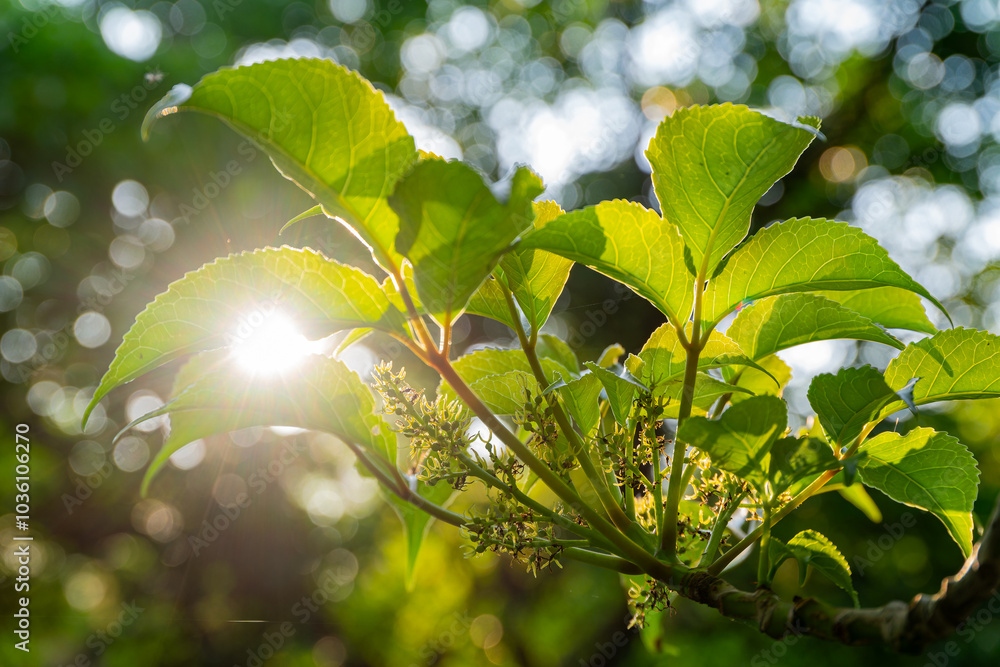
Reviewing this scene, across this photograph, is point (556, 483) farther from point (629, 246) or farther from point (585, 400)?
point (629, 246)

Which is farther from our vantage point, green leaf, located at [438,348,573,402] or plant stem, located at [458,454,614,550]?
green leaf, located at [438,348,573,402]

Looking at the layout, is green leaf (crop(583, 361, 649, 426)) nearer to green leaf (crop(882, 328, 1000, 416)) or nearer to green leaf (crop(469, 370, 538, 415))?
green leaf (crop(469, 370, 538, 415))

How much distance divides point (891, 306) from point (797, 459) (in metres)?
0.29

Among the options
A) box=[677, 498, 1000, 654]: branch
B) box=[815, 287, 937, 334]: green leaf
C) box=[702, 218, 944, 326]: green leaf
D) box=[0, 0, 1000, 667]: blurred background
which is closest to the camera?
box=[677, 498, 1000, 654]: branch

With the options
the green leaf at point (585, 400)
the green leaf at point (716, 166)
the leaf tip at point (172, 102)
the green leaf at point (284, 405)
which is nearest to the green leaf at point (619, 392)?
the green leaf at point (585, 400)

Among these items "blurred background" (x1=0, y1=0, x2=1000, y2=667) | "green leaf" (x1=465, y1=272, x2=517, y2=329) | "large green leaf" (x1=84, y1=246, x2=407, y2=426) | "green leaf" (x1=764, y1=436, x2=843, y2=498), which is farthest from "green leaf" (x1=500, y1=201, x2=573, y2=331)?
"blurred background" (x1=0, y1=0, x2=1000, y2=667)

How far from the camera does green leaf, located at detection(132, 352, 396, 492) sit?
561mm

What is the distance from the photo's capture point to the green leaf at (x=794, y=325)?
54 centimetres

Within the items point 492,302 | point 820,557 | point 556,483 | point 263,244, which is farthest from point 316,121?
point 263,244

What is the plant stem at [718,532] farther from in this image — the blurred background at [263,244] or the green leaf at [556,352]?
the blurred background at [263,244]

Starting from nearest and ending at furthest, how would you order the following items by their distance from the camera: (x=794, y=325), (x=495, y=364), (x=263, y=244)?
(x=794, y=325) < (x=495, y=364) < (x=263, y=244)

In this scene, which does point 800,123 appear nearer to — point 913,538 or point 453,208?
point 453,208

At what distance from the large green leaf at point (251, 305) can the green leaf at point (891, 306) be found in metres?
0.47

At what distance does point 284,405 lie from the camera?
586 mm
